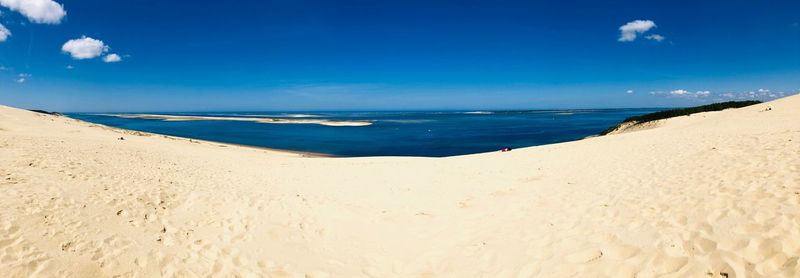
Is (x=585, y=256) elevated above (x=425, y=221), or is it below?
above

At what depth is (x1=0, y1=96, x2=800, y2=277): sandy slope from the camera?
18.7ft

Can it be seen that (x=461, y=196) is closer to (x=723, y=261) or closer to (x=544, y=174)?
(x=544, y=174)

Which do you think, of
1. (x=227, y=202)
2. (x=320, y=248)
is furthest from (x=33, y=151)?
(x=320, y=248)

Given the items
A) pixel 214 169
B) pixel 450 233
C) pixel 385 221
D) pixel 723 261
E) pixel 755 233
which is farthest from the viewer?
pixel 214 169

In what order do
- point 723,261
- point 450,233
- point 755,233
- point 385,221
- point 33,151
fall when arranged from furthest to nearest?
point 33,151, point 385,221, point 450,233, point 755,233, point 723,261

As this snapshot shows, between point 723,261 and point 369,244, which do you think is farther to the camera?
point 369,244

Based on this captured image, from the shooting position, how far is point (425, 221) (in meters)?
9.80

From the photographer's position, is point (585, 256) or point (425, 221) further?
point (425, 221)

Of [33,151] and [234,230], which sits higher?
[33,151]

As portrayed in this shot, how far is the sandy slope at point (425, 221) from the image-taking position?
18.7ft

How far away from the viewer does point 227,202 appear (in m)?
10.4

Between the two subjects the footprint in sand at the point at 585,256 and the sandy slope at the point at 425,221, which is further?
the footprint in sand at the point at 585,256

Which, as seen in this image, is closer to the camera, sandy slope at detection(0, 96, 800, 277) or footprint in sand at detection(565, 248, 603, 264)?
sandy slope at detection(0, 96, 800, 277)

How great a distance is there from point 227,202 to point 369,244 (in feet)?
15.1
